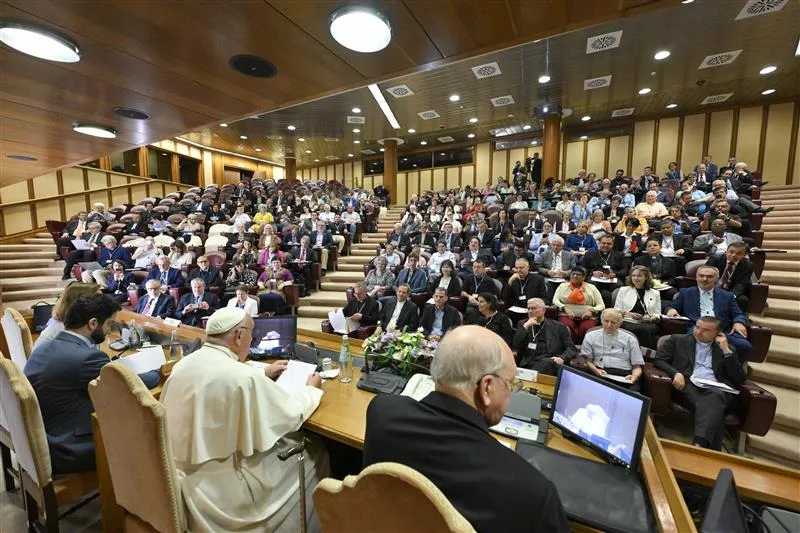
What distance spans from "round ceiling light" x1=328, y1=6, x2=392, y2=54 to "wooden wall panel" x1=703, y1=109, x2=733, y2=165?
43.9 ft

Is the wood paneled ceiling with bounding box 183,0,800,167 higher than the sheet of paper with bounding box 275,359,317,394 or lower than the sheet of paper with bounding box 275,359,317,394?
higher

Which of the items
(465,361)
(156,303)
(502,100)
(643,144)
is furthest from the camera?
(643,144)

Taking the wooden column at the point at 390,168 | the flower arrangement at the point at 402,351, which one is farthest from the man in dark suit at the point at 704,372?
the wooden column at the point at 390,168

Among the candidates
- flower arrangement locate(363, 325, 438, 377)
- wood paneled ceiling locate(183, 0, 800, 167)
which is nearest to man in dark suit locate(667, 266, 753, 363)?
flower arrangement locate(363, 325, 438, 377)

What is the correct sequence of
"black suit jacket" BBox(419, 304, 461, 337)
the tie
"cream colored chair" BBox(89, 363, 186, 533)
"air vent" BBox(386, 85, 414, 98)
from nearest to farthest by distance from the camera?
"cream colored chair" BBox(89, 363, 186, 533) < the tie < "black suit jacket" BBox(419, 304, 461, 337) < "air vent" BBox(386, 85, 414, 98)

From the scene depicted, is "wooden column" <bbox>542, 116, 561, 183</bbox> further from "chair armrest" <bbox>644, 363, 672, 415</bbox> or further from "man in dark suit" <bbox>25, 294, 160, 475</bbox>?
"man in dark suit" <bbox>25, 294, 160, 475</bbox>

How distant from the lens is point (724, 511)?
88 cm

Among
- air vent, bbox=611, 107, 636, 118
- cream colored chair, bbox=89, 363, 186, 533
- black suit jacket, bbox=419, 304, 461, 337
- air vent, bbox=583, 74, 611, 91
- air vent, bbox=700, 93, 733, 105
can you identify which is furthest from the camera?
air vent, bbox=611, 107, 636, 118

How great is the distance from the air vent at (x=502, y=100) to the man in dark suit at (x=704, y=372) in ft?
25.5

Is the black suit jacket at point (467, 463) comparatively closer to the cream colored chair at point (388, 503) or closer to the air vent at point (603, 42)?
the cream colored chair at point (388, 503)

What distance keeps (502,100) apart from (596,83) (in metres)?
2.19

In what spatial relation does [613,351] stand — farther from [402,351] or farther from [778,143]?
[778,143]

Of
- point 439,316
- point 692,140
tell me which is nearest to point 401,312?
point 439,316

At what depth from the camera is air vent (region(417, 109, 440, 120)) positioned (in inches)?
396
